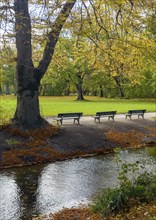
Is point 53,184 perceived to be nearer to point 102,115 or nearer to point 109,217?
point 109,217

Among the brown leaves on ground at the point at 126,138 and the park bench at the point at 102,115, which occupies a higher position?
the park bench at the point at 102,115

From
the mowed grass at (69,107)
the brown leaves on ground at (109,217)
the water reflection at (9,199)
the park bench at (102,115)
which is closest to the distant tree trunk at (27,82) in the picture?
the mowed grass at (69,107)

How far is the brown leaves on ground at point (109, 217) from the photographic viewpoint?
6.36 m

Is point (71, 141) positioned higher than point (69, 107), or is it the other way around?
point (69, 107)

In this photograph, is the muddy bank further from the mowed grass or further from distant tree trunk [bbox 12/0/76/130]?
the mowed grass

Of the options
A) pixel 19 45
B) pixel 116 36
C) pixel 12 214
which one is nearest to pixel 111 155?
pixel 116 36

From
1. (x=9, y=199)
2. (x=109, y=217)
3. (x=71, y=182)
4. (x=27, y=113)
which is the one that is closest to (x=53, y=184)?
(x=71, y=182)

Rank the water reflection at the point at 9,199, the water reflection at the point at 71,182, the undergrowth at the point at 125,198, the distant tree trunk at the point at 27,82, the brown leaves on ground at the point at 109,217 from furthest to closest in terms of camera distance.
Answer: the distant tree trunk at the point at 27,82 < the water reflection at the point at 71,182 < the water reflection at the point at 9,199 < the undergrowth at the point at 125,198 < the brown leaves on ground at the point at 109,217

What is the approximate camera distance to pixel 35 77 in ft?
59.6

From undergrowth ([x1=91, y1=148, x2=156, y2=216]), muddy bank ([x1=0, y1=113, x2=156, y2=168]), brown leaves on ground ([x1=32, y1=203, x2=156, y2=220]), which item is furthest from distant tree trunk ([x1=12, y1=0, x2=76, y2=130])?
undergrowth ([x1=91, y1=148, x2=156, y2=216])

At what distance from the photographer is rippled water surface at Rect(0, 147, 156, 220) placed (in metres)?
8.83

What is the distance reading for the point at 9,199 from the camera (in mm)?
9414

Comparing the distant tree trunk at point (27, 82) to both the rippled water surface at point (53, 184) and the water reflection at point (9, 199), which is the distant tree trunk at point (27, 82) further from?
the water reflection at point (9, 199)

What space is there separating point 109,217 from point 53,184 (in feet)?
14.6
